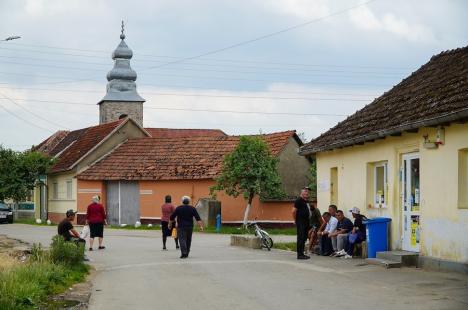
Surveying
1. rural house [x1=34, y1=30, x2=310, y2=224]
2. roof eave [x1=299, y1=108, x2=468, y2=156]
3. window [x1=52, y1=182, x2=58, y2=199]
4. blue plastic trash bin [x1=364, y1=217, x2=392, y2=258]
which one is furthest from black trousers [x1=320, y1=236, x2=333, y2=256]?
window [x1=52, y1=182, x2=58, y2=199]

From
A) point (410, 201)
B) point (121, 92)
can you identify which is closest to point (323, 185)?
point (410, 201)

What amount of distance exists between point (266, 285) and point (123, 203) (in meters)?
32.9

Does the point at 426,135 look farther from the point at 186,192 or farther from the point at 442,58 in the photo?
the point at 186,192

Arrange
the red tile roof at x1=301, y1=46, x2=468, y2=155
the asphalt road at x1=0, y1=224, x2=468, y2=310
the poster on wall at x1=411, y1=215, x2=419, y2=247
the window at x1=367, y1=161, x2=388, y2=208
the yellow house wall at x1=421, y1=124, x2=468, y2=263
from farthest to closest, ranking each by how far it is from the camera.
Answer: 1. the window at x1=367, y1=161, x2=388, y2=208
2. the poster on wall at x1=411, y1=215, x2=419, y2=247
3. the red tile roof at x1=301, y1=46, x2=468, y2=155
4. the yellow house wall at x1=421, y1=124, x2=468, y2=263
5. the asphalt road at x1=0, y1=224, x2=468, y2=310

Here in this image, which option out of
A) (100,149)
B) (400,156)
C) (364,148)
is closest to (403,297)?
(400,156)

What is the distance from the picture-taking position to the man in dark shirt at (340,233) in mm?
20375

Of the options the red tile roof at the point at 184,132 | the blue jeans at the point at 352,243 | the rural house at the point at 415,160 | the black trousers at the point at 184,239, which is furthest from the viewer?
the red tile roof at the point at 184,132

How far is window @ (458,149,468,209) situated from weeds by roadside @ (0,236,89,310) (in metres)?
7.73

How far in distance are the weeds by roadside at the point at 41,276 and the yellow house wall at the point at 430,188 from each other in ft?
24.1

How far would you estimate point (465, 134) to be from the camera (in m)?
15.4

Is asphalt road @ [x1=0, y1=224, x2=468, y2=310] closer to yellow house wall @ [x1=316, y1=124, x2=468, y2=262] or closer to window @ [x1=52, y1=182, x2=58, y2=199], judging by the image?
yellow house wall @ [x1=316, y1=124, x2=468, y2=262]

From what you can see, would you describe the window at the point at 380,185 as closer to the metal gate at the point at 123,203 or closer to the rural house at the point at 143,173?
the rural house at the point at 143,173

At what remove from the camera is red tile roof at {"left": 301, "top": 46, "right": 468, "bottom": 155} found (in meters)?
16.1

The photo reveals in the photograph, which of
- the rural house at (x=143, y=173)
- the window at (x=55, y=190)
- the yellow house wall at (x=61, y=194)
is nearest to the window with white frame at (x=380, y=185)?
the rural house at (x=143, y=173)
